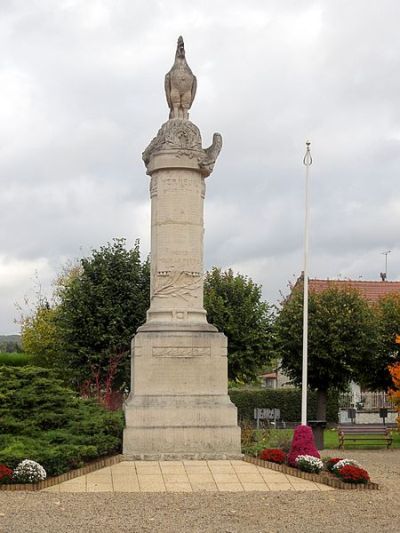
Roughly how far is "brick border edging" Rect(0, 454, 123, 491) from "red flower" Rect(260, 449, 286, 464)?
110 inches

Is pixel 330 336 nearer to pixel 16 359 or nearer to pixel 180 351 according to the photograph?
pixel 180 351

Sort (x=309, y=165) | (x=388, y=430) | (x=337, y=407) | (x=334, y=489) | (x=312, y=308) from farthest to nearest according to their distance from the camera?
(x=337, y=407) → (x=312, y=308) → (x=388, y=430) → (x=309, y=165) → (x=334, y=489)

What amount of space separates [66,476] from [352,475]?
5.11 m

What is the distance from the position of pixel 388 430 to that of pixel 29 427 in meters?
17.3

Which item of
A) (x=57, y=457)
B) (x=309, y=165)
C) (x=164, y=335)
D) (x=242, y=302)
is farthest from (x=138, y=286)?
(x=57, y=457)

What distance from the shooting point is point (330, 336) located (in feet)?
114

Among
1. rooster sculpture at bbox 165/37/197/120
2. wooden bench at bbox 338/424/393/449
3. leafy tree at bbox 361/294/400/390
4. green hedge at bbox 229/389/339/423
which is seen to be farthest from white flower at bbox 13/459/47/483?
green hedge at bbox 229/389/339/423

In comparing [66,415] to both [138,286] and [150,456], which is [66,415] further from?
[138,286]

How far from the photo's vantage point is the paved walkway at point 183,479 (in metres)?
16.5

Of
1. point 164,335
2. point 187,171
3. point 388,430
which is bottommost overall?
point 388,430

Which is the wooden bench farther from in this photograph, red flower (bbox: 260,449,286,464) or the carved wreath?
red flower (bbox: 260,449,286,464)

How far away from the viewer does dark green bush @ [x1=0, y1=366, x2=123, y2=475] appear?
17047 millimetres

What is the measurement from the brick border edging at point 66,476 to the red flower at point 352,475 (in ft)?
14.1

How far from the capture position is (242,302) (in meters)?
37.4
